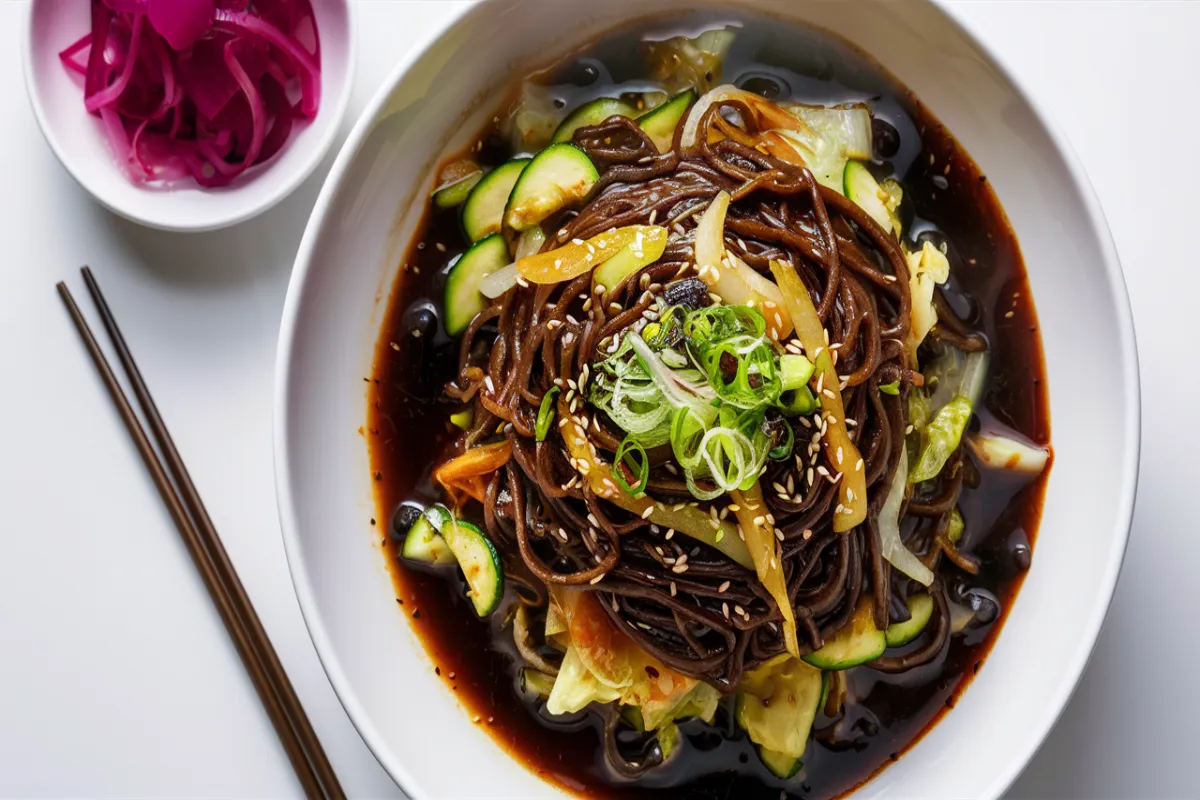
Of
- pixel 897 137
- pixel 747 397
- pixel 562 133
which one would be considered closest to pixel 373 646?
pixel 747 397

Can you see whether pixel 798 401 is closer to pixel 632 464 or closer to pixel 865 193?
pixel 632 464

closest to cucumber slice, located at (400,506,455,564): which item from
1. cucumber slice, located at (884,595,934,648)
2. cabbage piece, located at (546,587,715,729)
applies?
cabbage piece, located at (546,587,715,729)

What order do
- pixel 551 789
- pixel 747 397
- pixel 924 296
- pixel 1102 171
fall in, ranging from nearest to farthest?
pixel 747 397 < pixel 924 296 < pixel 551 789 < pixel 1102 171

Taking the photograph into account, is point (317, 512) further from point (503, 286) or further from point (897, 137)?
point (897, 137)

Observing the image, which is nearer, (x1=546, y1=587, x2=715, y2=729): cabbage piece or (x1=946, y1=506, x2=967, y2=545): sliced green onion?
(x1=546, y1=587, x2=715, y2=729): cabbage piece

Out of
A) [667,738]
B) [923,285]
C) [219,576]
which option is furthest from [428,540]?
[923,285]

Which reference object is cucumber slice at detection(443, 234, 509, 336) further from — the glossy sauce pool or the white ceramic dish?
the white ceramic dish

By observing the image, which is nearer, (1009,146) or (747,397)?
(747,397)

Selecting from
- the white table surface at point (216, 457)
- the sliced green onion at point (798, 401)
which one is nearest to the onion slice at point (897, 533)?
the sliced green onion at point (798, 401)
